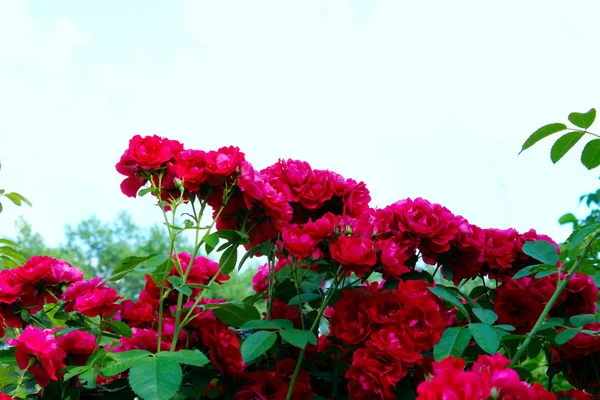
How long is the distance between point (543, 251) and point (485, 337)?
425 millimetres

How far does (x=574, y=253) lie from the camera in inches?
63.1

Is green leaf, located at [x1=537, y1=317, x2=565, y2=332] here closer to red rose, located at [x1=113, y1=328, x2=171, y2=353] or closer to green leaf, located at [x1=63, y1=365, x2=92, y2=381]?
red rose, located at [x1=113, y1=328, x2=171, y2=353]

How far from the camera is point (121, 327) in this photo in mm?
1617

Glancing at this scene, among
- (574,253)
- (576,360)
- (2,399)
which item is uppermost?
(574,253)

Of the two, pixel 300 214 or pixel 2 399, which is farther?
pixel 300 214

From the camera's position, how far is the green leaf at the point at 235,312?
1.58 meters

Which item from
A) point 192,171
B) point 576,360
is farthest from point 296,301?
point 576,360

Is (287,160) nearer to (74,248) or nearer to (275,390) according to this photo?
(275,390)

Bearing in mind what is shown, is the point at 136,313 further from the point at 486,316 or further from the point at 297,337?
the point at 486,316

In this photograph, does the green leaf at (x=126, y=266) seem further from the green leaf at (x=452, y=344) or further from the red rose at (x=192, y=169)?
the green leaf at (x=452, y=344)

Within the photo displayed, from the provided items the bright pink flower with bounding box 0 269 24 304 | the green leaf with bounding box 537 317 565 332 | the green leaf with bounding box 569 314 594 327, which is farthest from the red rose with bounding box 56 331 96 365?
the green leaf with bounding box 569 314 594 327

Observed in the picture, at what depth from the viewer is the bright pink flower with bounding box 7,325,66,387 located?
152cm

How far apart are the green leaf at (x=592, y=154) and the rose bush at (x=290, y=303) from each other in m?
0.18

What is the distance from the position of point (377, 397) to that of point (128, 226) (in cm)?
2265
